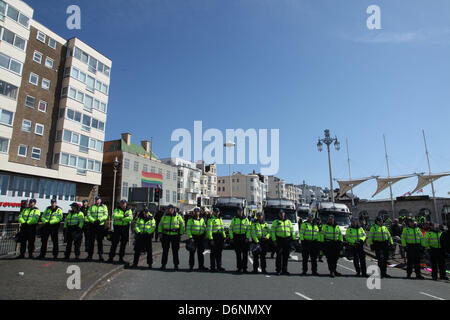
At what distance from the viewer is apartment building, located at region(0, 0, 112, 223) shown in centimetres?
2619

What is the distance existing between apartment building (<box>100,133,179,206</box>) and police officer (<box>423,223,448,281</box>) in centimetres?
3377

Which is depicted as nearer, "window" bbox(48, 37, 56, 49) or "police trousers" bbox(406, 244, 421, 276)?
"police trousers" bbox(406, 244, 421, 276)

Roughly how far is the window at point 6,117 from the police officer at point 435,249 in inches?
1246

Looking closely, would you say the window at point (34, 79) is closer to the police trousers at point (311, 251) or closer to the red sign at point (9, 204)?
the red sign at point (9, 204)

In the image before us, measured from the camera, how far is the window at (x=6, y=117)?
1008 inches

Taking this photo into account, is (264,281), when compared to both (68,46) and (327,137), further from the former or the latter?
(68,46)

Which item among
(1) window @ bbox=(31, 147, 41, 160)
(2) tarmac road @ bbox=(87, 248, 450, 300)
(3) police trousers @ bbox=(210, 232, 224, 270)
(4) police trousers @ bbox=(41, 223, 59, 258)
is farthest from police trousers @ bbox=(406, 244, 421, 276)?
(1) window @ bbox=(31, 147, 41, 160)

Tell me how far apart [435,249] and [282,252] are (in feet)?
19.0

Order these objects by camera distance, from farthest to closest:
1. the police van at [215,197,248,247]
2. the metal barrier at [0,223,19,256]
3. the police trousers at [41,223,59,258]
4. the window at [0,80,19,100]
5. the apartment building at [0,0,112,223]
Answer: the apartment building at [0,0,112,223] → the window at [0,80,19,100] → the police van at [215,197,248,247] → the metal barrier at [0,223,19,256] → the police trousers at [41,223,59,258]

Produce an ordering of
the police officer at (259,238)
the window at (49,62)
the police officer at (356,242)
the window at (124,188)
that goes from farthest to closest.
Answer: the window at (124,188) < the window at (49,62) < the police officer at (356,242) < the police officer at (259,238)

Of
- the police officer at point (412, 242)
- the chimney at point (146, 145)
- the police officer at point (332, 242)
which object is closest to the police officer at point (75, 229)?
the police officer at point (332, 242)

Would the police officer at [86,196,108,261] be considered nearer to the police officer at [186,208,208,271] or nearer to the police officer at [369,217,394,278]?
the police officer at [186,208,208,271]
